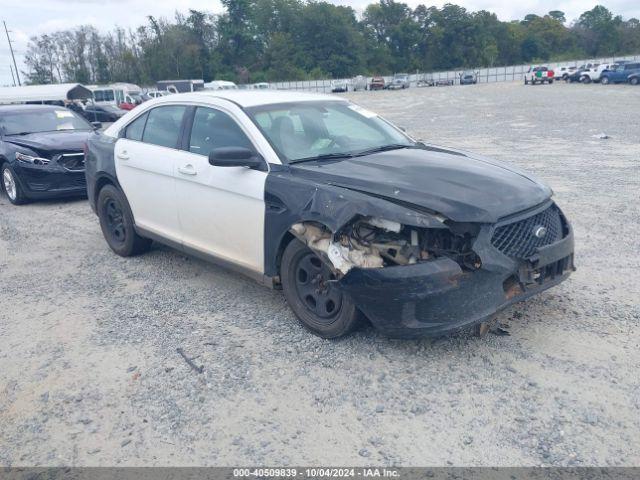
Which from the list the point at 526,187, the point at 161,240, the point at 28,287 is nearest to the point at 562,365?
the point at 526,187

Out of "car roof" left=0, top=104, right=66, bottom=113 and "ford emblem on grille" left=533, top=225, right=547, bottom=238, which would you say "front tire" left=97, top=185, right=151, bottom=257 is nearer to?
"ford emblem on grille" left=533, top=225, right=547, bottom=238

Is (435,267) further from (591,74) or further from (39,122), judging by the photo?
(591,74)

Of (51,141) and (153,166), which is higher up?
(153,166)

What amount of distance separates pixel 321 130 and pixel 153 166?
1723 millimetres

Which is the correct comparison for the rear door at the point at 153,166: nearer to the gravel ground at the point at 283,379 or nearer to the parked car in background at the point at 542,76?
the gravel ground at the point at 283,379

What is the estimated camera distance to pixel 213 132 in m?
5.06

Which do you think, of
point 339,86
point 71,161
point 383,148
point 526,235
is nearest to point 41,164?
point 71,161

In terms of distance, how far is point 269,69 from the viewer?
10425cm

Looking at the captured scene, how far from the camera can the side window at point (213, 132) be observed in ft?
15.8

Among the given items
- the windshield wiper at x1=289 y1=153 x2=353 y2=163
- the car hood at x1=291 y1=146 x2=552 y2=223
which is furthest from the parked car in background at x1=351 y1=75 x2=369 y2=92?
the car hood at x1=291 y1=146 x2=552 y2=223

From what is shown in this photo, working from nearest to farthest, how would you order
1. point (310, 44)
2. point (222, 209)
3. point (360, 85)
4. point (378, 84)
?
point (222, 209) → point (378, 84) → point (360, 85) → point (310, 44)

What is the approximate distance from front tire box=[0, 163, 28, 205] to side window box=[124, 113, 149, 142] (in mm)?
4431

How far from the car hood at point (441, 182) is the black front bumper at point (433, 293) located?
0.24 m

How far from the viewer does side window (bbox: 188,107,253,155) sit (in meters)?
4.82
